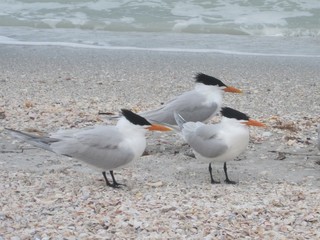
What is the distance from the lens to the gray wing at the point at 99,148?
429cm

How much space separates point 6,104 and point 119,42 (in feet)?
16.9

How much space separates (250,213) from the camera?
377 centimetres

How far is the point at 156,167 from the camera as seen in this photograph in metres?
5.11

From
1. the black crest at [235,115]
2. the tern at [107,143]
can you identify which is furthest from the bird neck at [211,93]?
the tern at [107,143]

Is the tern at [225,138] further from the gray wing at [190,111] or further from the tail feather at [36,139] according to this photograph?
the tail feather at [36,139]

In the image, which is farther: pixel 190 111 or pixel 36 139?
pixel 190 111

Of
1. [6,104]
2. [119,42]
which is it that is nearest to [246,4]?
[119,42]

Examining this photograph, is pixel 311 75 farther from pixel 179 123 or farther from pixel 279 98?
pixel 179 123

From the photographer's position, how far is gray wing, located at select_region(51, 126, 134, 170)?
4.29 meters

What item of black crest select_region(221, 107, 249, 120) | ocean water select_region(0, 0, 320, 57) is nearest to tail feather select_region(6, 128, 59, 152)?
black crest select_region(221, 107, 249, 120)

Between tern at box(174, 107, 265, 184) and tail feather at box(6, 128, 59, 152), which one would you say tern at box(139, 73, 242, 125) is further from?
tail feather at box(6, 128, 59, 152)

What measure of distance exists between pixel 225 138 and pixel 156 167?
73 cm

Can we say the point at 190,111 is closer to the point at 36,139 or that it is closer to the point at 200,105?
the point at 200,105

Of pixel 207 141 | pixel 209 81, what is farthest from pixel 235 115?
pixel 209 81
